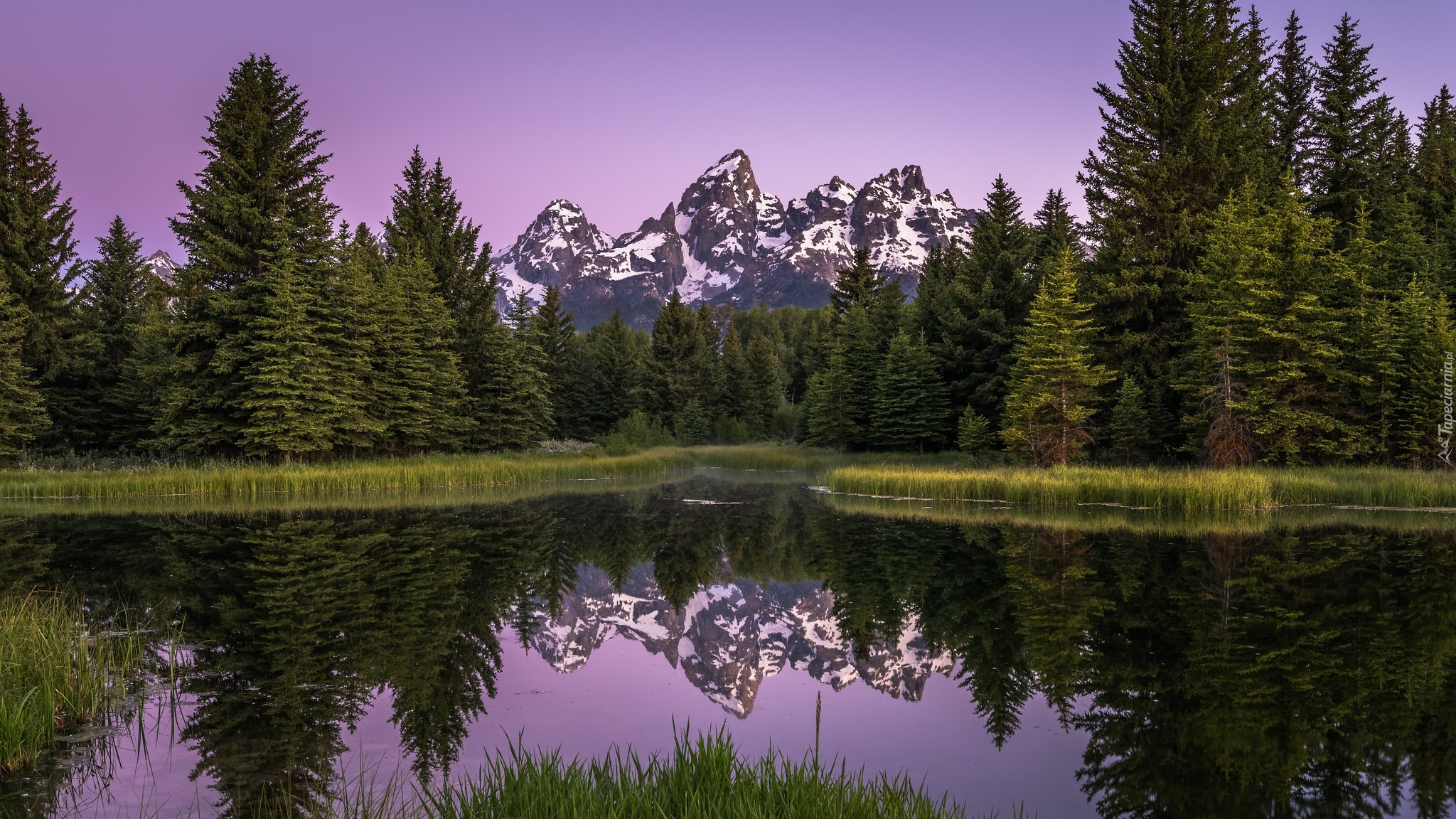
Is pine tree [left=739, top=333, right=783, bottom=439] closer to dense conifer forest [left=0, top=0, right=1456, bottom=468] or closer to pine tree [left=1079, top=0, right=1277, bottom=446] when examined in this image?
dense conifer forest [left=0, top=0, right=1456, bottom=468]

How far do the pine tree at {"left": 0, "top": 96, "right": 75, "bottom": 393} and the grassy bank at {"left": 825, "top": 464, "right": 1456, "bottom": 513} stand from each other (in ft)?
121

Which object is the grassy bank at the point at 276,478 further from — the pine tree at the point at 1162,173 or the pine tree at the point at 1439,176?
the pine tree at the point at 1439,176

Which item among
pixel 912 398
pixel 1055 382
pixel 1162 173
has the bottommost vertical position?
pixel 912 398

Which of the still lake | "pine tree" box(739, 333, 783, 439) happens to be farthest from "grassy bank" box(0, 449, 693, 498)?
"pine tree" box(739, 333, 783, 439)

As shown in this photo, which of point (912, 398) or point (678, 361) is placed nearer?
point (912, 398)

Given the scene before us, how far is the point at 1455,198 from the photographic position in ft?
135

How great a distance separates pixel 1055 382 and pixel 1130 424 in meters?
3.91

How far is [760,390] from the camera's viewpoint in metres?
78.8

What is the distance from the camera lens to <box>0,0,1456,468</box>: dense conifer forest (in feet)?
91.8

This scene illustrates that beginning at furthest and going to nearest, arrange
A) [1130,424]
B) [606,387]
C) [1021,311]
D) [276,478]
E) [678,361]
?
1. [678,361]
2. [606,387]
3. [1021,311]
4. [1130,424]
5. [276,478]

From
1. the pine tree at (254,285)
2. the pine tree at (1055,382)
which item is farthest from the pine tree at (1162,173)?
the pine tree at (254,285)

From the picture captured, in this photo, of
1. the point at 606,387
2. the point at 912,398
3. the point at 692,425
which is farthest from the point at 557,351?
the point at 912,398

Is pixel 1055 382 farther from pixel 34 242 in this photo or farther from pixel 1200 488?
pixel 34 242

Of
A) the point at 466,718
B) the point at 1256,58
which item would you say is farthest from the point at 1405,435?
the point at 466,718
